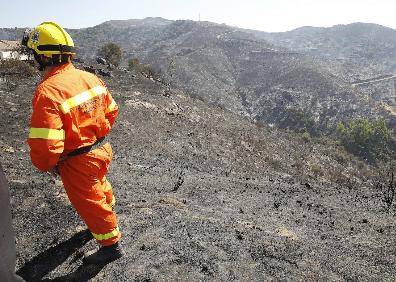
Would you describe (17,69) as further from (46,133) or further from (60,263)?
(46,133)

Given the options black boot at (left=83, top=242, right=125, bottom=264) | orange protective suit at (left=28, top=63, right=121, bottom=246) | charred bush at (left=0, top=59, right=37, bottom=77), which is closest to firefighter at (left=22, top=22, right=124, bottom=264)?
orange protective suit at (left=28, top=63, right=121, bottom=246)

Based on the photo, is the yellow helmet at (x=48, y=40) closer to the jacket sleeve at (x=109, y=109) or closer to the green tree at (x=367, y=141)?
the jacket sleeve at (x=109, y=109)

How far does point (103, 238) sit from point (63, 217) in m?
1.72

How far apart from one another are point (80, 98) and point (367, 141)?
53.2 meters

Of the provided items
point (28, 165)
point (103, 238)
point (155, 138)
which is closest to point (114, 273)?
point (103, 238)

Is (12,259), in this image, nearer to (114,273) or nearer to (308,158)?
(114,273)

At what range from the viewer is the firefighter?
3035 mm

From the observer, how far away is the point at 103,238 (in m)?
3.57

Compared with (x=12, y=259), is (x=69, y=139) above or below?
above

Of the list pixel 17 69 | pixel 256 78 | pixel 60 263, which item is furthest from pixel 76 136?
pixel 256 78

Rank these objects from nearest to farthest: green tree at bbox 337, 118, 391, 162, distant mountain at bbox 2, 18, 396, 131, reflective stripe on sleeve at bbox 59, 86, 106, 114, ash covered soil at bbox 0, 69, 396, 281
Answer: reflective stripe on sleeve at bbox 59, 86, 106, 114 → ash covered soil at bbox 0, 69, 396, 281 → green tree at bbox 337, 118, 391, 162 → distant mountain at bbox 2, 18, 396, 131

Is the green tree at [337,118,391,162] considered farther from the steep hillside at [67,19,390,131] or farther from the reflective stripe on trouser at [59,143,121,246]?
the reflective stripe on trouser at [59,143,121,246]

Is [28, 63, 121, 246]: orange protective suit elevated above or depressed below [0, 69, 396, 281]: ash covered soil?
above

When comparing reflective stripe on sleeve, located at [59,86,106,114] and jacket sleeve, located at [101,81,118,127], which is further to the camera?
jacket sleeve, located at [101,81,118,127]
